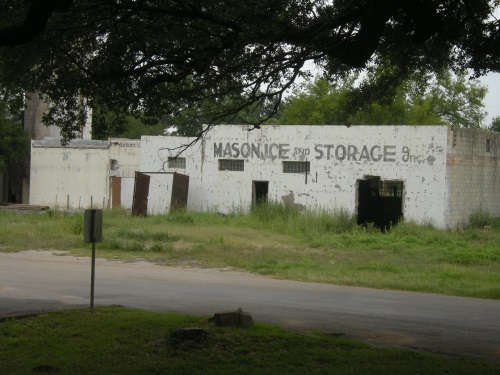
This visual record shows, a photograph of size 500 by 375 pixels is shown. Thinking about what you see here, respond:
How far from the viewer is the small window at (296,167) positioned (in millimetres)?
33188

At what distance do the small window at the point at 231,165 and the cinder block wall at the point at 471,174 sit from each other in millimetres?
8999

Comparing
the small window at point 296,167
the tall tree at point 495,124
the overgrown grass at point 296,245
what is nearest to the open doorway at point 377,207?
the overgrown grass at point 296,245

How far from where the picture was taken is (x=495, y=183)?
1313 inches

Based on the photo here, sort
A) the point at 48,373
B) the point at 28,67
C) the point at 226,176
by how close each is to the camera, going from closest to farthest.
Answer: the point at 48,373 < the point at 28,67 < the point at 226,176

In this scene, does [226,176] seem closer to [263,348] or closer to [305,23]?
[305,23]

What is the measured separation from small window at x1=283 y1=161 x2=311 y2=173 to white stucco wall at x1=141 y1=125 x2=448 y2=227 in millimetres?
198

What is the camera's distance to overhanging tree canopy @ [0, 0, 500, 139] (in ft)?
34.6

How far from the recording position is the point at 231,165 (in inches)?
1374

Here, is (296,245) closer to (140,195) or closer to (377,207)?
(377,207)

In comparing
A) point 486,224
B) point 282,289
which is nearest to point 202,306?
point 282,289

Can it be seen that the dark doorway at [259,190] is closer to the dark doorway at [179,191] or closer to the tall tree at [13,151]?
the dark doorway at [179,191]

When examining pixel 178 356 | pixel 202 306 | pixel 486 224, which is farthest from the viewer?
pixel 486 224

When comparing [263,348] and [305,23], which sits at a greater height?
[305,23]

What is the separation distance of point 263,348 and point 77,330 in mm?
2614
